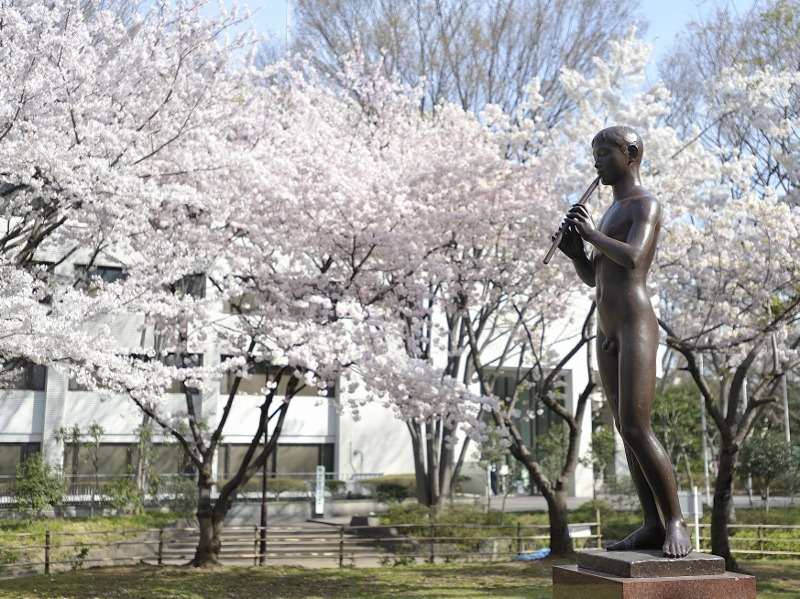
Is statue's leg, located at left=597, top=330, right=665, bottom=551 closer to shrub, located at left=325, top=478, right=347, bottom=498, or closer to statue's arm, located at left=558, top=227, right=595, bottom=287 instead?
statue's arm, located at left=558, top=227, right=595, bottom=287

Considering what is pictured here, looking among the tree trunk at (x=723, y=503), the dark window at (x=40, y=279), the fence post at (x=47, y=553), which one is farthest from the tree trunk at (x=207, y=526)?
the tree trunk at (x=723, y=503)

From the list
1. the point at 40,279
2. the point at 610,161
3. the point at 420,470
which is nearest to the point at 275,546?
the point at 420,470

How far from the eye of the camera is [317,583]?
13695 millimetres

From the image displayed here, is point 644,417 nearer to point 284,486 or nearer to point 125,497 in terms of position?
point 125,497

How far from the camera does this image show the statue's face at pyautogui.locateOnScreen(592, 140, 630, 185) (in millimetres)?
6031

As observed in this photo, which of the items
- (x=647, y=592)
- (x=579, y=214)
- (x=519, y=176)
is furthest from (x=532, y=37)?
(x=647, y=592)

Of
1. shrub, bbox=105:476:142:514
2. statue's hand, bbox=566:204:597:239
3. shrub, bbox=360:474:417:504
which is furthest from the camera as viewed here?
shrub, bbox=360:474:417:504

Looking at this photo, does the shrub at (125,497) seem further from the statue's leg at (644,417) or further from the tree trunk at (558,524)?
the statue's leg at (644,417)

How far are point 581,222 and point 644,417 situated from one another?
131 centimetres

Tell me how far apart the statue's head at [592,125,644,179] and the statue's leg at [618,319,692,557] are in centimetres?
120

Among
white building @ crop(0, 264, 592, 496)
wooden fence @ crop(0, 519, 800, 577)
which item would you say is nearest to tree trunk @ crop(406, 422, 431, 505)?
wooden fence @ crop(0, 519, 800, 577)

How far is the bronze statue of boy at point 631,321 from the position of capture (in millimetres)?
5551

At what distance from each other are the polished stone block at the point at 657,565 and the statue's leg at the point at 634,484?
0.25 meters

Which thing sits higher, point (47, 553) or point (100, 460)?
point (100, 460)
